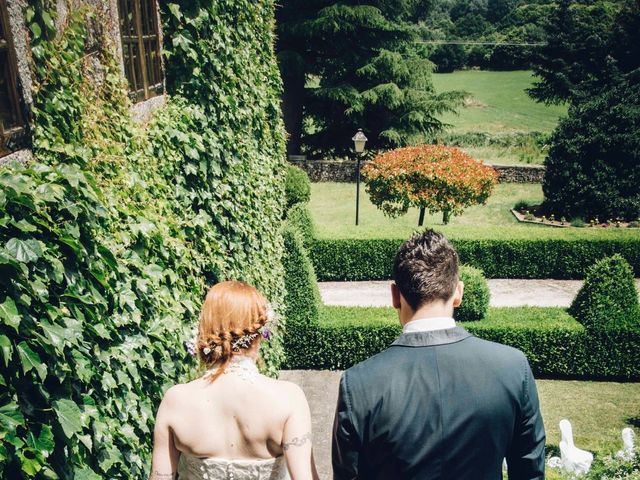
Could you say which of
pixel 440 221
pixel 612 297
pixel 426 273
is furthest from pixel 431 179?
pixel 426 273

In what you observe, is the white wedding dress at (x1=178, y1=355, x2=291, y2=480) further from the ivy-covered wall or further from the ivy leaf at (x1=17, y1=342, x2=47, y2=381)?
the ivy leaf at (x1=17, y1=342, x2=47, y2=381)

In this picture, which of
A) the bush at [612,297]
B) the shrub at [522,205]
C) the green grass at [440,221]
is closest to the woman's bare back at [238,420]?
the bush at [612,297]

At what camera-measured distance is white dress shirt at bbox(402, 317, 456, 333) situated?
2.14 metres

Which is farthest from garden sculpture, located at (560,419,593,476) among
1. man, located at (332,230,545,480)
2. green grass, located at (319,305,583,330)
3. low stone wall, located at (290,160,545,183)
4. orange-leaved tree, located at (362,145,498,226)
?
low stone wall, located at (290,160,545,183)

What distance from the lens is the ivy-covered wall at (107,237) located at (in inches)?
80.8

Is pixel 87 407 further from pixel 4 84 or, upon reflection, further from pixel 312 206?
pixel 312 206

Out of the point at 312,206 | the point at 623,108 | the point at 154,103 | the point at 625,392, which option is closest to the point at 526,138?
the point at 623,108

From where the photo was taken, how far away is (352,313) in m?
9.90

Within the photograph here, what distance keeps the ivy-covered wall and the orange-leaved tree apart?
1069 centimetres

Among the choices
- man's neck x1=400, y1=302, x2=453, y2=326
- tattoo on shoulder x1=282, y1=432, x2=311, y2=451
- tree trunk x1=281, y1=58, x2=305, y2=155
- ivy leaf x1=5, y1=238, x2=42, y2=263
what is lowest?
tree trunk x1=281, y1=58, x2=305, y2=155

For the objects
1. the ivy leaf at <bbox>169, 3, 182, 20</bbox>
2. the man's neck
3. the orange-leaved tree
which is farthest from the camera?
the orange-leaved tree

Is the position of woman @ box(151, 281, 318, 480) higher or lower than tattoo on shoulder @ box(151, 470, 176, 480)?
higher

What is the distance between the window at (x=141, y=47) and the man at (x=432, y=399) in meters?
3.08

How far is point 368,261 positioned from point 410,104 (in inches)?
571
